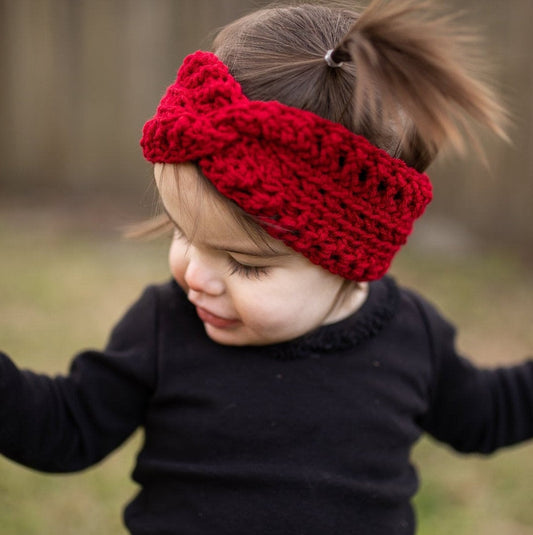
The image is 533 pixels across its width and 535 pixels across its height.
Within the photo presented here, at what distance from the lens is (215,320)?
1517 mm

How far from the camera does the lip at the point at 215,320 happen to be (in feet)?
4.94

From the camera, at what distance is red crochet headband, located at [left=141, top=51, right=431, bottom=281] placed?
132 centimetres

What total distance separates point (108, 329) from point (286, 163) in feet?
9.33

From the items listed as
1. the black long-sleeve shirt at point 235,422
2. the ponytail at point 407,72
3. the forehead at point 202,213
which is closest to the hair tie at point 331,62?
the ponytail at point 407,72

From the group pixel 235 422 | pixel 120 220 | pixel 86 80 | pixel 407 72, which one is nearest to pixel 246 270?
pixel 235 422

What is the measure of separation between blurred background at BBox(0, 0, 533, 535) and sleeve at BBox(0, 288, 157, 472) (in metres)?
0.29

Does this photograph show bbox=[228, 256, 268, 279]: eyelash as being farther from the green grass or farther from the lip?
the green grass

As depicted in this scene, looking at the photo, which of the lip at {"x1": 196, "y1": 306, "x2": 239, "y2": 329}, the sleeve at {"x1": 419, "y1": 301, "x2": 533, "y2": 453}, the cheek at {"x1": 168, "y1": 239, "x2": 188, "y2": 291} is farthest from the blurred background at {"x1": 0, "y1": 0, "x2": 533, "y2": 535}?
the sleeve at {"x1": 419, "y1": 301, "x2": 533, "y2": 453}

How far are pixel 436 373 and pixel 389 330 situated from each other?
16 cm

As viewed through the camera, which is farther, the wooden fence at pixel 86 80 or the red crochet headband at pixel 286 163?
the wooden fence at pixel 86 80

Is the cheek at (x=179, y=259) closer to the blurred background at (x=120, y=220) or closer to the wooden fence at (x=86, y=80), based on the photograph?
the blurred background at (x=120, y=220)

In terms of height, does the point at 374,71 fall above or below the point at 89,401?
above

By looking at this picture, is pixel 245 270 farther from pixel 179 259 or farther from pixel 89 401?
pixel 89 401

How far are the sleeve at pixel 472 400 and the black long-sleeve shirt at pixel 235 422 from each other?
0.43 feet
